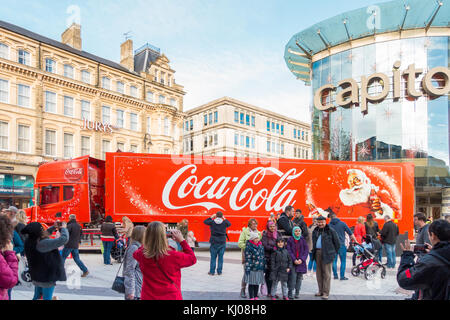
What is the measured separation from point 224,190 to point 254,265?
8.26 metres

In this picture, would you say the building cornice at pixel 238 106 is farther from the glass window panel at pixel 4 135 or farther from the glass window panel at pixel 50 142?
the glass window panel at pixel 4 135

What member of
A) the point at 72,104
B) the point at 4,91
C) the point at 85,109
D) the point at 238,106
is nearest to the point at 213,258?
the point at 4,91

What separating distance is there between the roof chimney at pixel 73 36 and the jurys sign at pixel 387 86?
2803cm

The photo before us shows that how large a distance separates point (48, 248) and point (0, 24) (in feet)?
115

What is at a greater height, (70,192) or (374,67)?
(374,67)

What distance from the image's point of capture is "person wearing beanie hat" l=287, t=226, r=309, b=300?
25.8ft

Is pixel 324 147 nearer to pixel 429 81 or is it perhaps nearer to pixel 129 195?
pixel 429 81

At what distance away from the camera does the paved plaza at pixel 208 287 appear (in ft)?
25.8

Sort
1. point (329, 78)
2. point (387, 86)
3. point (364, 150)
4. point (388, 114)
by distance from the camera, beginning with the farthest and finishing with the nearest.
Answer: point (329, 78) → point (364, 150) → point (388, 114) → point (387, 86)

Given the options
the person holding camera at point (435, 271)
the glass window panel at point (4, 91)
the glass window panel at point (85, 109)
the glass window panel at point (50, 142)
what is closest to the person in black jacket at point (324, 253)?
the person holding camera at point (435, 271)

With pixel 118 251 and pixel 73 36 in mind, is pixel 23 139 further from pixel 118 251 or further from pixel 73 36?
pixel 118 251

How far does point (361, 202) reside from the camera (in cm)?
1560

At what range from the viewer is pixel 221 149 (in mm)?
57969

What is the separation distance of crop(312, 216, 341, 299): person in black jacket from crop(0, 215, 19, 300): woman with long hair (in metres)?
6.27
